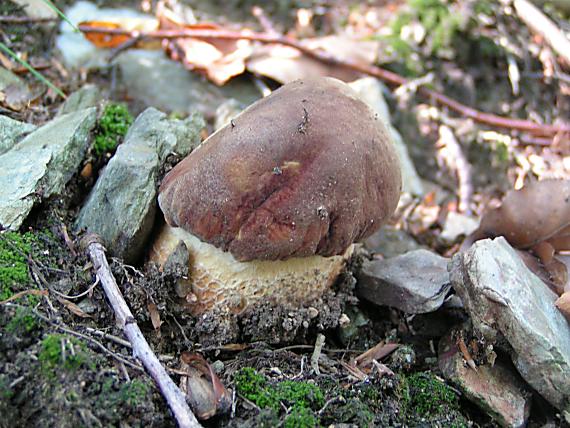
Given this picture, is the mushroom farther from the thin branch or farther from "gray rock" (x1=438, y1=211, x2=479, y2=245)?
the thin branch

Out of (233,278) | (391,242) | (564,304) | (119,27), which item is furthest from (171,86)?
(564,304)

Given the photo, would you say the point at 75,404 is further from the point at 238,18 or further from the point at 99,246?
the point at 238,18

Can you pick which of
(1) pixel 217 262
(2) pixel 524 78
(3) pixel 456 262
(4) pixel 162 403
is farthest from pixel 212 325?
(2) pixel 524 78

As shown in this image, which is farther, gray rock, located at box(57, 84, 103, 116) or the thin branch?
the thin branch

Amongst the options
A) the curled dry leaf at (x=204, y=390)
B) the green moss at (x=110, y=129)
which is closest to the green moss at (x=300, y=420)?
the curled dry leaf at (x=204, y=390)

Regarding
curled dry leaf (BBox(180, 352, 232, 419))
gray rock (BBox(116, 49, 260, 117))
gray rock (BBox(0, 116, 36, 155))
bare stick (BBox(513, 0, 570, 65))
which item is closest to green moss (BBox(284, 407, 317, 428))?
curled dry leaf (BBox(180, 352, 232, 419))
